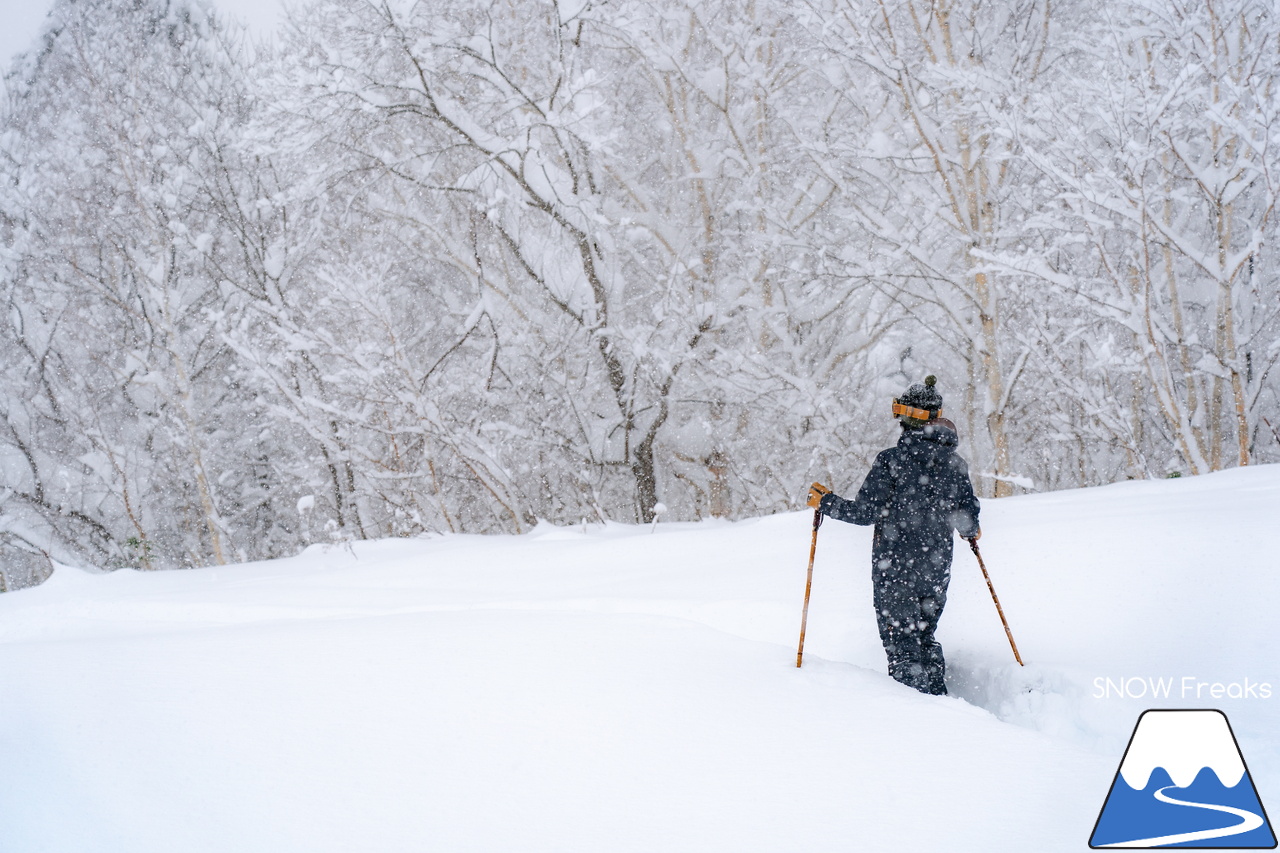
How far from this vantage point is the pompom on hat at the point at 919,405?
130 inches

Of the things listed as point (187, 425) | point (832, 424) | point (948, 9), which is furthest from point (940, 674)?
point (187, 425)

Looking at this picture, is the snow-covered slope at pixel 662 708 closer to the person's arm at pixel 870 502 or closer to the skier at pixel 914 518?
the skier at pixel 914 518

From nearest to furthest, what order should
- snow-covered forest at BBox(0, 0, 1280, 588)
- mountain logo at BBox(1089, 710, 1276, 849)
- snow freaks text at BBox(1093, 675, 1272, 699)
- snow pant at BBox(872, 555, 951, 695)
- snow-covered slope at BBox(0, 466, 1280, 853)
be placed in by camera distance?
1. mountain logo at BBox(1089, 710, 1276, 849)
2. snow-covered slope at BBox(0, 466, 1280, 853)
3. snow freaks text at BBox(1093, 675, 1272, 699)
4. snow pant at BBox(872, 555, 951, 695)
5. snow-covered forest at BBox(0, 0, 1280, 588)

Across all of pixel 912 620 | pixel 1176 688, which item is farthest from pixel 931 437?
pixel 1176 688

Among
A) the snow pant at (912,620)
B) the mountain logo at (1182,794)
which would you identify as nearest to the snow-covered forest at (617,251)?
the snow pant at (912,620)

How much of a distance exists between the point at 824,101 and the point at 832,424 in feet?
17.3

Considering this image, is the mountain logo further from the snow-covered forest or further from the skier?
the snow-covered forest

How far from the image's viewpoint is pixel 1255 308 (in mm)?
8312

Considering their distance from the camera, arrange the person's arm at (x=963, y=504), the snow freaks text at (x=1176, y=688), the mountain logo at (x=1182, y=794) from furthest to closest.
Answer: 1. the person's arm at (x=963, y=504)
2. the snow freaks text at (x=1176, y=688)
3. the mountain logo at (x=1182, y=794)

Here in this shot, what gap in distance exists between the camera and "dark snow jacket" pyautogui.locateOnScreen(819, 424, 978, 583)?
3.31 meters

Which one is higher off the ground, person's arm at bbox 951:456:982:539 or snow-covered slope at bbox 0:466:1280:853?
person's arm at bbox 951:456:982:539

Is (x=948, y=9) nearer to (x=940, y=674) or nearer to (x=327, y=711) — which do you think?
(x=940, y=674)

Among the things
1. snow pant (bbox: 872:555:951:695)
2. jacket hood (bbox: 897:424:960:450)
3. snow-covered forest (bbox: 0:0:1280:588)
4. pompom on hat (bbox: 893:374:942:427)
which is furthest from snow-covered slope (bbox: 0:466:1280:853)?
snow-covered forest (bbox: 0:0:1280:588)

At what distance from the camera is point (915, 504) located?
3312 mm
